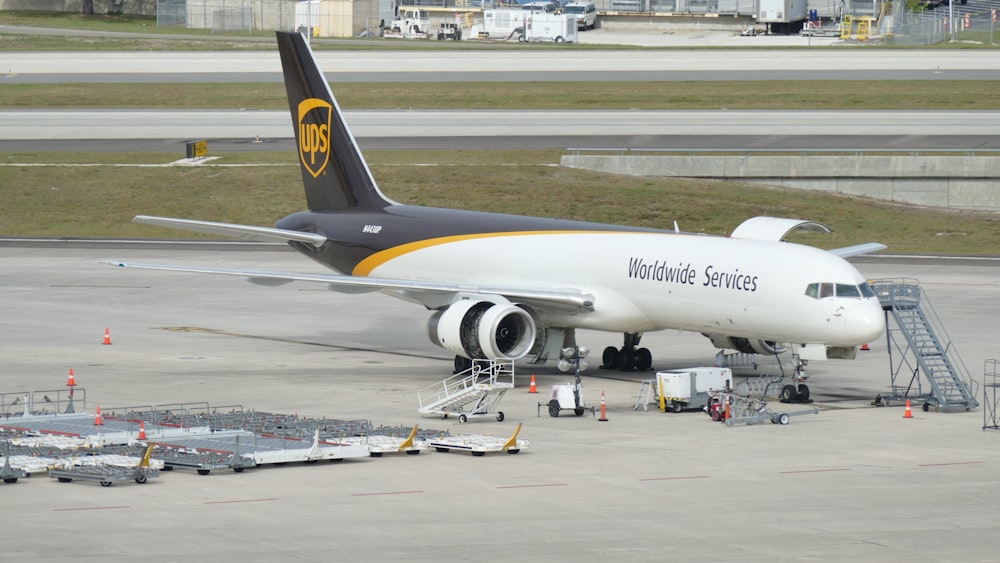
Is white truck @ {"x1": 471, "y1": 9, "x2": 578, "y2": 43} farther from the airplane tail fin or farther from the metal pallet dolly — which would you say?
the metal pallet dolly

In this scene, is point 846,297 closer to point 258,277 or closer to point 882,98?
point 258,277

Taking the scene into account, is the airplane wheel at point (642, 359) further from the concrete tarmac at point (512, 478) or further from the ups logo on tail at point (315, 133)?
the ups logo on tail at point (315, 133)

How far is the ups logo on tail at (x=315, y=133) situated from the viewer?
51.5 meters

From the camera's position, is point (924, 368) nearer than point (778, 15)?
Yes

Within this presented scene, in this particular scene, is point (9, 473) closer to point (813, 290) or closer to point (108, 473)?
point (108, 473)

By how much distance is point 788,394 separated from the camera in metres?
40.9

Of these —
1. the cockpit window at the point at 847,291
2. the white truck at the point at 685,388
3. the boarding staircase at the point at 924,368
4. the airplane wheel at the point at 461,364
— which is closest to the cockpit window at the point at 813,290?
the cockpit window at the point at 847,291

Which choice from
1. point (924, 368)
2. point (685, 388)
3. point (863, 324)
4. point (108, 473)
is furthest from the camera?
point (924, 368)

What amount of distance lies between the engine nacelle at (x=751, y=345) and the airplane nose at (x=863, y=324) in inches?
145

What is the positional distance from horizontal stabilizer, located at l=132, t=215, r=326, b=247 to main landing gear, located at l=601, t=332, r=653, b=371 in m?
10.4

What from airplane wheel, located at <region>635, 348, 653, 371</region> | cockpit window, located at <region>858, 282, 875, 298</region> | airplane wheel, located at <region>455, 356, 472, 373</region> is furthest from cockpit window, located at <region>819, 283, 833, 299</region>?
airplane wheel, located at <region>455, 356, 472, 373</region>

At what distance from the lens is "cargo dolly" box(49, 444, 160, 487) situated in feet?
97.8

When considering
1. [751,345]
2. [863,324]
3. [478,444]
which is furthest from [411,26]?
[478,444]

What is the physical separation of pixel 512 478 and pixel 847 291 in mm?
12669
